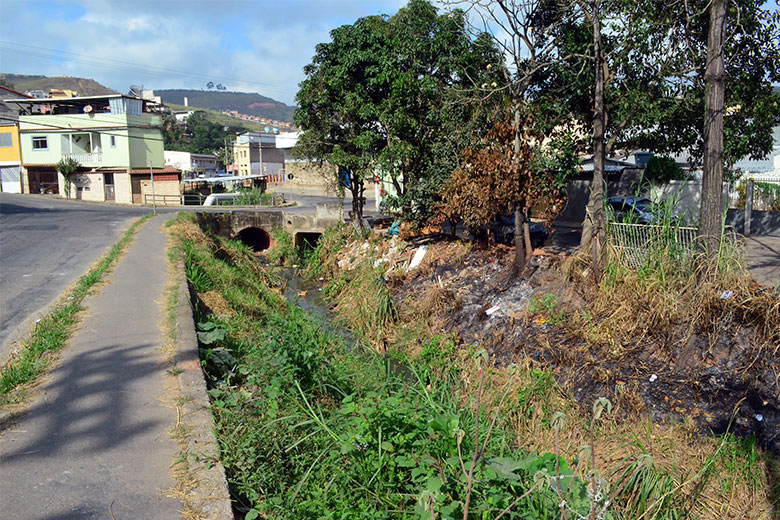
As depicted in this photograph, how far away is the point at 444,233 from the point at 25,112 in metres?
36.8

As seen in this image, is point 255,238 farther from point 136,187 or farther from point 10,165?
point 10,165

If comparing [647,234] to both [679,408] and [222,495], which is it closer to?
[679,408]

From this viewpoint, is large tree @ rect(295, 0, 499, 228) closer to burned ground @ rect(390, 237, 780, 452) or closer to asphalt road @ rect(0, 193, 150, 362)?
burned ground @ rect(390, 237, 780, 452)

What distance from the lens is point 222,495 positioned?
13.6 feet

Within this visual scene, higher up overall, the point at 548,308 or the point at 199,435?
the point at 199,435

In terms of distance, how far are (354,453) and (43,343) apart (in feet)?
14.1

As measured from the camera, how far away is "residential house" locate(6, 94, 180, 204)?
40125mm

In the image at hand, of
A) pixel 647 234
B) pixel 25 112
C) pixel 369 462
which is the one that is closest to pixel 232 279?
pixel 647 234

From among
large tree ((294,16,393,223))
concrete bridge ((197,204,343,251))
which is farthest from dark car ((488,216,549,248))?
concrete bridge ((197,204,343,251))

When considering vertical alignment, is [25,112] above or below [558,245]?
above

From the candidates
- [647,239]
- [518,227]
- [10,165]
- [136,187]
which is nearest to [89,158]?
[136,187]

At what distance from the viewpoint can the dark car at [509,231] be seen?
16688mm

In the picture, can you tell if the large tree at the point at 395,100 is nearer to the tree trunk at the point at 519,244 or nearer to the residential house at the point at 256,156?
the tree trunk at the point at 519,244

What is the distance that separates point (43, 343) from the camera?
22.3 ft
